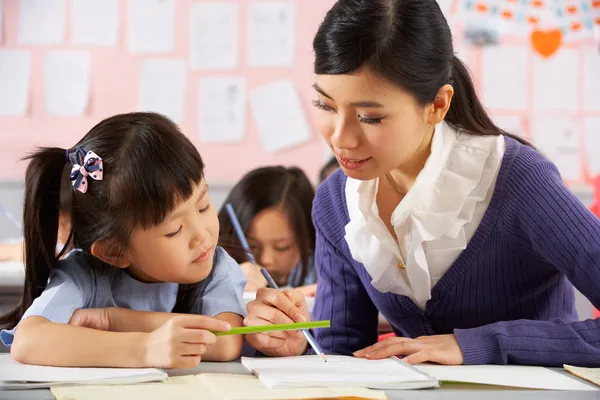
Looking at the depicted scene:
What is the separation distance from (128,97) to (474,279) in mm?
2632

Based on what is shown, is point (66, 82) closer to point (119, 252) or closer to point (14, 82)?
point (14, 82)

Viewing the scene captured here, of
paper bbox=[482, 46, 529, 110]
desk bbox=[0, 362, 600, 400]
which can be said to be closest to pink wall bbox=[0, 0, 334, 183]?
paper bbox=[482, 46, 529, 110]

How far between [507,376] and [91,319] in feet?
1.95

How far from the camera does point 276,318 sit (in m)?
1.23

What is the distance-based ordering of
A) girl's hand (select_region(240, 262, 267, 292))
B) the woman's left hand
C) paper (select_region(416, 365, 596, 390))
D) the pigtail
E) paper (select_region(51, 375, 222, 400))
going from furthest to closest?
girl's hand (select_region(240, 262, 267, 292))
the pigtail
the woman's left hand
paper (select_region(416, 365, 596, 390))
paper (select_region(51, 375, 222, 400))

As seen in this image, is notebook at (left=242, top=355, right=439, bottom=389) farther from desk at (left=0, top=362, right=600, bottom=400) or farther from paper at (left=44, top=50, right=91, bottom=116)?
paper at (left=44, top=50, right=91, bottom=116)

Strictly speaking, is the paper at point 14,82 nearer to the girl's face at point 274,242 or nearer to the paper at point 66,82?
the paper at point 66,82

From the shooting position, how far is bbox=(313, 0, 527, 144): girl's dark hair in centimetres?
123

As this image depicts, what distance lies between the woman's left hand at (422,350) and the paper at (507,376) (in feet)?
0.05

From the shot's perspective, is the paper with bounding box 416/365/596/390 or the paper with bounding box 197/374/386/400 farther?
the paper with bounding box 416/365/596/390

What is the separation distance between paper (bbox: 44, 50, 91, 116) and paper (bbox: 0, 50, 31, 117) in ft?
0.28

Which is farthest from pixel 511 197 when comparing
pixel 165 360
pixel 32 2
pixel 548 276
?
pixel 32 2

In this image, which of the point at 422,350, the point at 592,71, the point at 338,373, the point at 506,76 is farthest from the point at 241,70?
the point at 338,373

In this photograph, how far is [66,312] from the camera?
3.96ft
